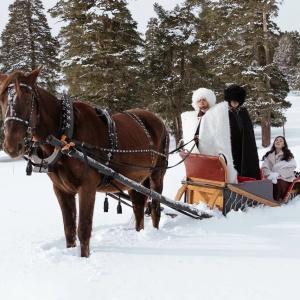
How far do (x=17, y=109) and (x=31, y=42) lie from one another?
2563 centimetres

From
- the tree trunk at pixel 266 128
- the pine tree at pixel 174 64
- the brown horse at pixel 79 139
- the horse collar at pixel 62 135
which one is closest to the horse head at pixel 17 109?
the brown horse at pixel 79 139

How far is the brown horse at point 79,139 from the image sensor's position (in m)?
3.78

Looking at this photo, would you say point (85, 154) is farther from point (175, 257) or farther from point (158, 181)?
point (158, 181)

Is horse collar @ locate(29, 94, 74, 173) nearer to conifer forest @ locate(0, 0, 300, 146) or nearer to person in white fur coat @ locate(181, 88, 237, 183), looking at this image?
person in white fur coat @ locate(181, 88, 237, 183)

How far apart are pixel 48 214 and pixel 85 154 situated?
3.44m

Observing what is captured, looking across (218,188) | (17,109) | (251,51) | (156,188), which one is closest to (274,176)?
(218,188)

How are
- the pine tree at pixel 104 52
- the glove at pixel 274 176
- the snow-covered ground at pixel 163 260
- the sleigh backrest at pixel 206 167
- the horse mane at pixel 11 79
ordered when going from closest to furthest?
the snow-covered ground at pixel 163 260
the horse mane at pixel 11 79
the sleigh backrest at pixel 206 167
the glove at pixel 274 176
the pine tree at pixel 104 52

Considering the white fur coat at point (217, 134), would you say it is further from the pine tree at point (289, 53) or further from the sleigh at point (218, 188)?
the pine tree at point (289, 53)

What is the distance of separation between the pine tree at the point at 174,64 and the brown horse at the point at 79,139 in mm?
21211

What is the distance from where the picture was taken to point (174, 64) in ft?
90.5

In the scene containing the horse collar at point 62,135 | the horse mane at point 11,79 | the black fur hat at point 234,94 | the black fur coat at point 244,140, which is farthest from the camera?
the black fur hat at point 234,94

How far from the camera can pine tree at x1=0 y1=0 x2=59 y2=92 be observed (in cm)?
2733

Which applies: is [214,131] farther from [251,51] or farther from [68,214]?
[251,51]

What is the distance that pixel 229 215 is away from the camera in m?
5.80
